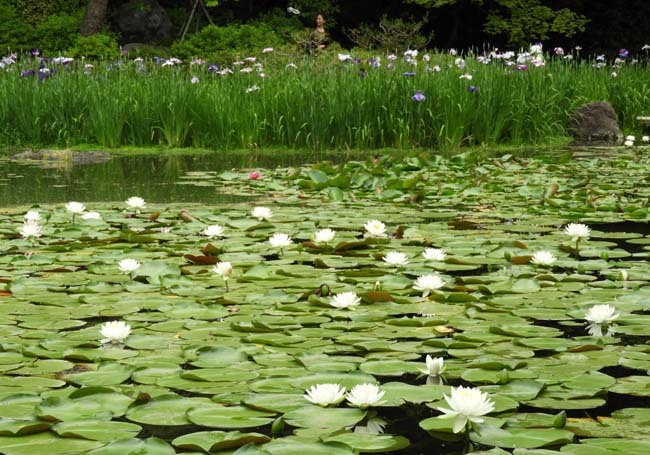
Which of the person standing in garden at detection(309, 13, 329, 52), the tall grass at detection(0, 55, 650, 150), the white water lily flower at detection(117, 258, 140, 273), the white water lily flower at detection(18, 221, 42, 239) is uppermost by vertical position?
the person standing in garden at detection(309, 13, 329, 52)

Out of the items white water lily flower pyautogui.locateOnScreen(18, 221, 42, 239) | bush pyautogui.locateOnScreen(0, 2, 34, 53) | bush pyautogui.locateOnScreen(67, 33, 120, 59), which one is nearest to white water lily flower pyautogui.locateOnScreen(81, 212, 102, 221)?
white water lily flower pyautogui.locateOnScreen(18, 221, 42, 239)

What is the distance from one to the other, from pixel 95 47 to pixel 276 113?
1073 cm

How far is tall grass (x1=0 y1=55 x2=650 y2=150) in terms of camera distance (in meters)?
8.74

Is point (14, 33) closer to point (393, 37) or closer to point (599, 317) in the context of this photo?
point (393, 37)

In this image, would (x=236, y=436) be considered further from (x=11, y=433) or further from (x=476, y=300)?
(x=476, y=300)

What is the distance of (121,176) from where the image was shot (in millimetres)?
6484

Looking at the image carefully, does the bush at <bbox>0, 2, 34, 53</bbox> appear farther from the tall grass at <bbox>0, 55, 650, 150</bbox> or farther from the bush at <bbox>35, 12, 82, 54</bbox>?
the tall grass at <bbox>0, 55, 650, 150</bbox>

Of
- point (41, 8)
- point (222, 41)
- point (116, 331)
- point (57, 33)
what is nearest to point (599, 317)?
point (116, 331)

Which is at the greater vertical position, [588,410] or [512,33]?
[512,33]

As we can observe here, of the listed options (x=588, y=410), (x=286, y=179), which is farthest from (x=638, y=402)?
(x=286, y=179)

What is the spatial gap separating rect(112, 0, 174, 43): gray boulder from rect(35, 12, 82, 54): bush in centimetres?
108

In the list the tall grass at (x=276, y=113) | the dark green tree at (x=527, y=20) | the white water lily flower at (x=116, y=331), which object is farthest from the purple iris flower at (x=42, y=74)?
the dark green tree at (x=527, y=20)

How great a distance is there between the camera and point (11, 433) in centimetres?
167

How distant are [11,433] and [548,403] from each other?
1.01m
